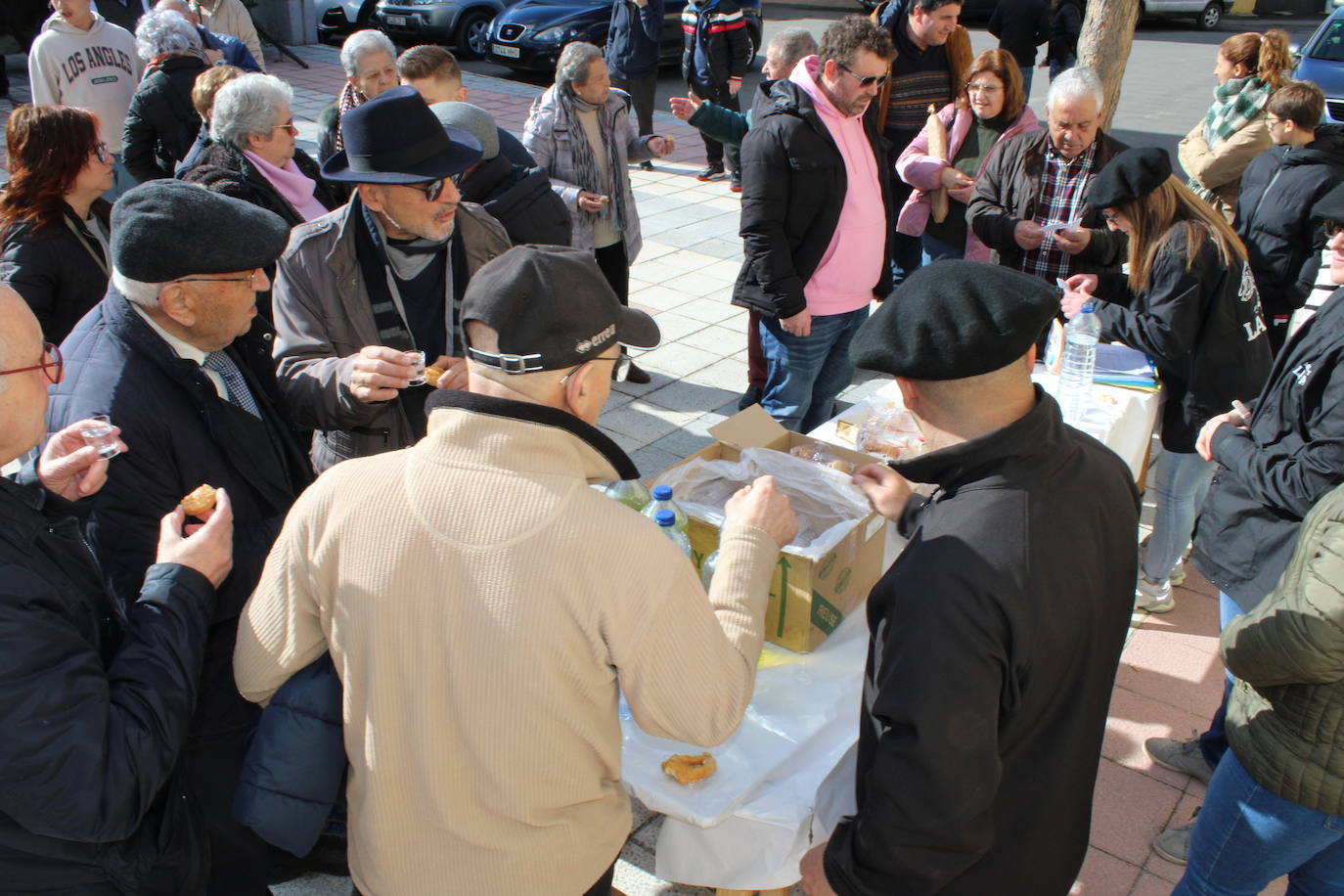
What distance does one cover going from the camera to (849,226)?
430cm

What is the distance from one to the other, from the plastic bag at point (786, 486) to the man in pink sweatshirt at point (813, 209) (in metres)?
1.71

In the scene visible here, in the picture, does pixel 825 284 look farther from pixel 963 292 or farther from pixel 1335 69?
pixel 1335 69

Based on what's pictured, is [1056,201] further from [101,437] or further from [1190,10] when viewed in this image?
[1190,10]

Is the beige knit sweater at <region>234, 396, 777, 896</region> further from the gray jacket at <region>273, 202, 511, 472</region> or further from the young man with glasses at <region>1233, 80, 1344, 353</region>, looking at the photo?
the young man with glasses at <region>1233, 80, 1344, 353</region>

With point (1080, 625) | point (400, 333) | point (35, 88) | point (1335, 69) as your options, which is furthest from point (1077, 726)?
point (1335, 69)

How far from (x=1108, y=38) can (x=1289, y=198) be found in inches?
105

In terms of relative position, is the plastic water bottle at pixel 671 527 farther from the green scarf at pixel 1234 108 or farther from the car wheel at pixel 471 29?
the car wheel at pixel 471 29

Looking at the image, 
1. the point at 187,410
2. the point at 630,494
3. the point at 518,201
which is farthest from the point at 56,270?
the point at 630,494

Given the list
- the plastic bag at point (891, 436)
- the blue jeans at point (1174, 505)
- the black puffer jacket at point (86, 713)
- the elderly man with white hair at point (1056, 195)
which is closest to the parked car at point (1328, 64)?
the elderly man with white hair at point (1056, 195)

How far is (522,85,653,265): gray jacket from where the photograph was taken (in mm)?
5203

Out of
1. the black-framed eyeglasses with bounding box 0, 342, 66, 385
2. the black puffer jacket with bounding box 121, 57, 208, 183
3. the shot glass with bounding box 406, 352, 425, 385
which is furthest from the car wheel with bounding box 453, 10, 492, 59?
the black-framed eyeglasses with bounding box 0, 342, 66, 385

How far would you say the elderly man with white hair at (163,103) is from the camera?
5332mm

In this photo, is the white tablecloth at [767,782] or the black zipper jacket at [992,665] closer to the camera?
the black zipper jacket at [992,665]

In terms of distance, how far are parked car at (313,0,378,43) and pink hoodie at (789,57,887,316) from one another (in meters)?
13.1
